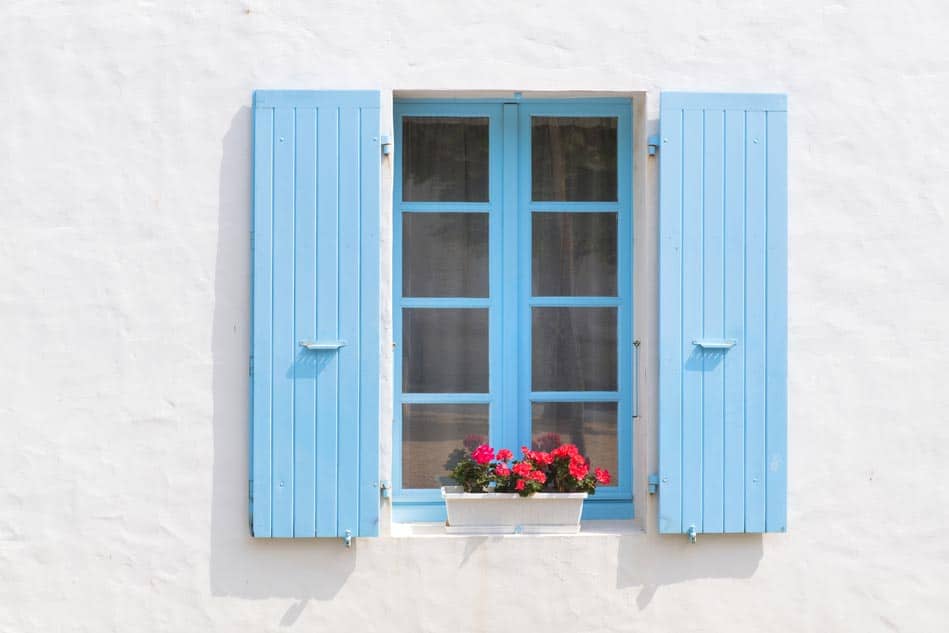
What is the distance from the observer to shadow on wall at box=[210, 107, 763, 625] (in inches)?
153

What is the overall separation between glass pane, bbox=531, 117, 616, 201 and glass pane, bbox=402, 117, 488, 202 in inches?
8.3

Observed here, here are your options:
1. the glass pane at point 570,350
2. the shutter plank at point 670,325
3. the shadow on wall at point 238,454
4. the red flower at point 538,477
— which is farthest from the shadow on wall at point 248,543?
the glass pane at point 570,350

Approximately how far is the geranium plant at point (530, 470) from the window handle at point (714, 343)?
0.59m

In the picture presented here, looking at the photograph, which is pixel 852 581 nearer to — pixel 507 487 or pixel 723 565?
pixel 723 565

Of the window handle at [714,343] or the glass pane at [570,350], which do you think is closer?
the window handle at [714,343]

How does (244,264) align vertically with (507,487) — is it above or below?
above

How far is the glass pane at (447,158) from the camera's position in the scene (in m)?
4.16

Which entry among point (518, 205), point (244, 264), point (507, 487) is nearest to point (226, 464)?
point (244, 264)

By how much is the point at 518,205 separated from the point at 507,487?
1.08 m

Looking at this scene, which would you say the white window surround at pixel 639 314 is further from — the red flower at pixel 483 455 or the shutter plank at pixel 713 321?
the red flower at pixel 483 455

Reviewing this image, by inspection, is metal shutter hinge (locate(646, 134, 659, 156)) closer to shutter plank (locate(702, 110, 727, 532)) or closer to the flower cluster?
shutter plank (locate(702, 110, 727, 532))

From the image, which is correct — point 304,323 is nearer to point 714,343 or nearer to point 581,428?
point 581,428

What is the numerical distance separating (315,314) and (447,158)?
2.71ft

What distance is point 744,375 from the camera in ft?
12.8
